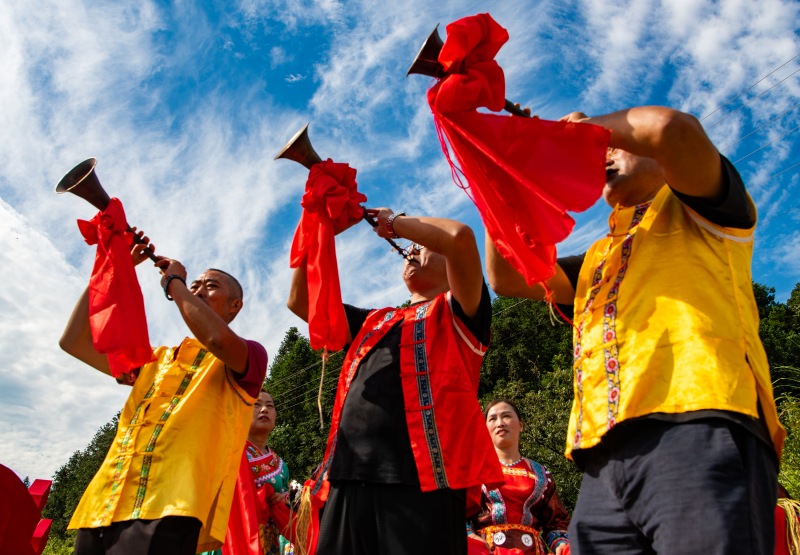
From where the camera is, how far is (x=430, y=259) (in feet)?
11.8

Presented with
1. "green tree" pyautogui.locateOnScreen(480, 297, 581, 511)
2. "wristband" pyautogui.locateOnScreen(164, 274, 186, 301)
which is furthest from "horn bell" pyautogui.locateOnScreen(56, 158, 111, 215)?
"green tree" pyautogui.locateOnScreen(480, 297, 581, 511)

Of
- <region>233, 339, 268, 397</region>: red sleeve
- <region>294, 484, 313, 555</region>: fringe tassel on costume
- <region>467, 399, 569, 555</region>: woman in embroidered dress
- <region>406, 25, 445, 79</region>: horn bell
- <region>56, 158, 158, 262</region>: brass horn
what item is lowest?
<region>294, 484, 313, 555</region>: fringe tassel on costume

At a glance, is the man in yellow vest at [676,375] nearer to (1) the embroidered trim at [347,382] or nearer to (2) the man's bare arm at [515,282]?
(2) the man's bare arm at [515,282]

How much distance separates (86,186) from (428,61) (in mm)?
2380

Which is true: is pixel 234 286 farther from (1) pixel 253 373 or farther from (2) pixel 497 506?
(2) pixel 497 506

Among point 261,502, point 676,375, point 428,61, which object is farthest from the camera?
point 261,502

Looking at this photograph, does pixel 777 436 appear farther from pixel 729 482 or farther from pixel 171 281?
pixel 171 281

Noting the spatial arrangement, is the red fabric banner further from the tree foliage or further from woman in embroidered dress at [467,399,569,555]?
the tree foliage

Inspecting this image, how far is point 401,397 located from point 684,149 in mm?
1533

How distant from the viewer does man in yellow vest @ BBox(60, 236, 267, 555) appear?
10.00ft

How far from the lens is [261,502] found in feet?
16.9

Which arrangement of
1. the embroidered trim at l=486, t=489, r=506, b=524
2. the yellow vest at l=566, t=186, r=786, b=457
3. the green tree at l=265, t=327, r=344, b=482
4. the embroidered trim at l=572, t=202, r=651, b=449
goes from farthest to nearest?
the green tree at l=265, t=327, r=344, b=482, the embroidered trim at l=486, t=489, r=506, b=524, the embroidered trim at l=572, t=202, r=651, b=449, the yellow vest at l=566, t=186, r=786, b=457

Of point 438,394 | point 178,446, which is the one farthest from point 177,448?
point 438,394

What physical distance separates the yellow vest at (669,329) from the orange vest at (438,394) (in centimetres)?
70
